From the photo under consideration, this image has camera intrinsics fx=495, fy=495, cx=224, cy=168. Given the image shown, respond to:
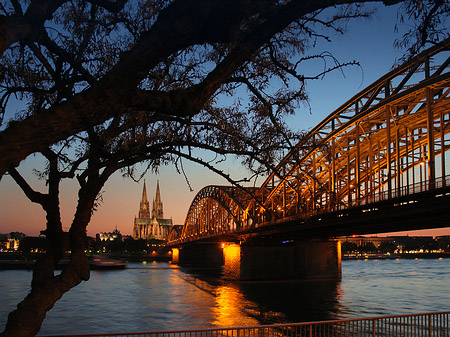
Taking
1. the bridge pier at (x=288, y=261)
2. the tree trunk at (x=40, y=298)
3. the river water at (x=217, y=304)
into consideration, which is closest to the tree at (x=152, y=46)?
the tree trunk at (x=40, y=298)

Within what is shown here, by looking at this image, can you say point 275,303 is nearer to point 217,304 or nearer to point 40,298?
point 217,304

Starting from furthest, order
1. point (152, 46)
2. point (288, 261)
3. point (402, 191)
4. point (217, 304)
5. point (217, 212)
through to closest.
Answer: point (217, 212) → point (288, 261) → point (217, 304) → point (402, 191) → point (152, 46)

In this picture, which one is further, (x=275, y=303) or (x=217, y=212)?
(x=217, y=212)

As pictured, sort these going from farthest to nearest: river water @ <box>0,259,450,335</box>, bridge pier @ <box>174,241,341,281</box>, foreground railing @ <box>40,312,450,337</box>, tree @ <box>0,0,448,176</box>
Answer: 1. bridge pier @ <box>174,241,341,281</box>
2. river water @ <box>0,259,450,335</box>
3. foreground railing @ <box>40,312,450,337</box>
4. tree @ <box>0,0,448,176</box>

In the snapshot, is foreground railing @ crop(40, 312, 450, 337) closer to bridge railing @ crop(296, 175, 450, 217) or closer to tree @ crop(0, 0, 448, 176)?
tree @ crop(0, 0, 448, 176)

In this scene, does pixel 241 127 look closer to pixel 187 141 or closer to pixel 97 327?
pixel 187 141

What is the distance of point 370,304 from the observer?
1959 inches

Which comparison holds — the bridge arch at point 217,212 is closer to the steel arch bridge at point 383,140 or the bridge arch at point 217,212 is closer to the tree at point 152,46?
the steel arch bridge at point 383,140

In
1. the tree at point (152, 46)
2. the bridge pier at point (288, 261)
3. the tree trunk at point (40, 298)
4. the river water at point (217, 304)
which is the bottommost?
the river water at point (217, 304)

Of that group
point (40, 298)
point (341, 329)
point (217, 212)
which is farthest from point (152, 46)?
point (217, 212)

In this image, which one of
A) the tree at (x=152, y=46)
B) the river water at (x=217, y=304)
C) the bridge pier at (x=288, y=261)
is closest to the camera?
the tree at (x=152, y=46)

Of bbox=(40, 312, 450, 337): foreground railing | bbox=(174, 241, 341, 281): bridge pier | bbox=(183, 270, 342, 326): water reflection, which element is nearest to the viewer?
bbox=(40, 312, 450, 337): foreground railing

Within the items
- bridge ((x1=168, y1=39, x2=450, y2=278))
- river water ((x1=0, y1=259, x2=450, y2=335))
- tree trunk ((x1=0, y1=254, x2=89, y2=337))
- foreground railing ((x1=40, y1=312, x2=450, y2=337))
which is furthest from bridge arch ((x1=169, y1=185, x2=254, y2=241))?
tree trunk ((x1=0, y1=254, x2=89, y2=337))

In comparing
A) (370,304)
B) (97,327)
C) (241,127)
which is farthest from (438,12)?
(370,304)
